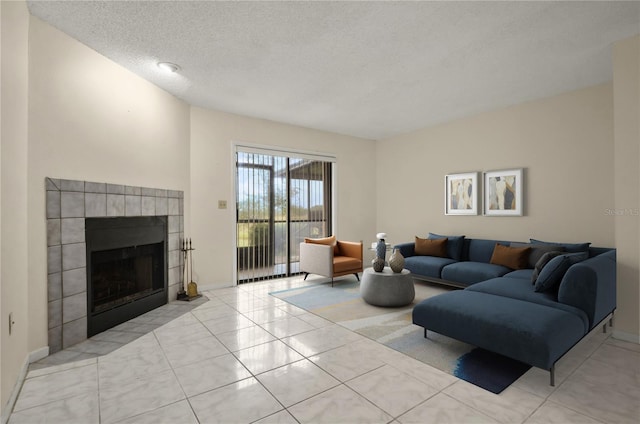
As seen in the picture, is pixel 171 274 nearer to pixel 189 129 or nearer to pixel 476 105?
Result: pixel 189 129

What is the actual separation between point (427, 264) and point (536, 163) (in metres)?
2.10

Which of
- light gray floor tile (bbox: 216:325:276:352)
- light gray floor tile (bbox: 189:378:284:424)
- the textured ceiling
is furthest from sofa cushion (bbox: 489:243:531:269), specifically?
light gray floor tile (bbox: 189:378:284:424)

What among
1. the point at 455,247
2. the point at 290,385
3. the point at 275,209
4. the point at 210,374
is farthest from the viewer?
the point at 275,209

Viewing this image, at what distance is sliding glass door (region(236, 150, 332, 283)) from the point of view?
16.9ft

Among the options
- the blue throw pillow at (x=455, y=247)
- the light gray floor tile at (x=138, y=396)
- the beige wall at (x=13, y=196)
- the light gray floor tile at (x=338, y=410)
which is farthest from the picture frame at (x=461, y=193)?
the beige wall at (x=13, y=196)

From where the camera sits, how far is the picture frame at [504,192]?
4531 millimetres

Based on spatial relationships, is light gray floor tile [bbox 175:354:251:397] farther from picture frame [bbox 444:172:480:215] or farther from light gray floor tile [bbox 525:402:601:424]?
picture frame [bbox 444:172:480:215]

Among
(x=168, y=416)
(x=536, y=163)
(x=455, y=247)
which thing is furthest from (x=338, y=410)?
(x=536, y=163)

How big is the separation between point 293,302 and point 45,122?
3.16 meters

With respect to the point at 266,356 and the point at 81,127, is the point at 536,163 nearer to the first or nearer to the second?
the point at 266,356

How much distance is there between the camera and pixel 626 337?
286cm

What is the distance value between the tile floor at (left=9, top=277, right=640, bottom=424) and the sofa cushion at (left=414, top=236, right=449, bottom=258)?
7.27 feet

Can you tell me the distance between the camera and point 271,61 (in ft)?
10.6

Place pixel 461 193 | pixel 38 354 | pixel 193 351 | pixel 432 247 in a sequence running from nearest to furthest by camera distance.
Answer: pixel 38 354, pixel 193 351, pixel 432 247, pixel 461 193
